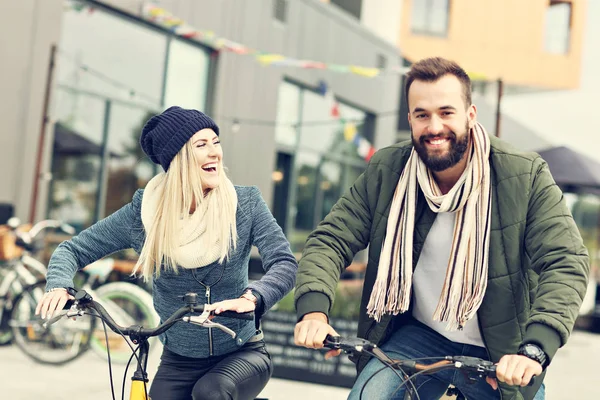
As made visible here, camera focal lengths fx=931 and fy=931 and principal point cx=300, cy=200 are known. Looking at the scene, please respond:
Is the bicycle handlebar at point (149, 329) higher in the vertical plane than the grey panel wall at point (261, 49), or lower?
lower

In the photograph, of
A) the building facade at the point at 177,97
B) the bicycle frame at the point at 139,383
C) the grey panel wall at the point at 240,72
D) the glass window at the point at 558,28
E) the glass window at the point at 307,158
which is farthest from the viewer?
the glass window at the point at 558,28

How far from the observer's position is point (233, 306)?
302 centimetres

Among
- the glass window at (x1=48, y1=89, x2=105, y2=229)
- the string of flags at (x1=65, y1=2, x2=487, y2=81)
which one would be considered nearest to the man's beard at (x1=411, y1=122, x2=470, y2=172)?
the string of flags at (x1=65, y1=2, x2=487, y2=81)

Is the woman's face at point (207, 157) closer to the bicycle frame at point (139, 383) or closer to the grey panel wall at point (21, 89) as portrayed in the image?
the bicycle frame at point (139, 383)

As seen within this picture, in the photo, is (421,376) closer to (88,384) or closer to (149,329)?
(149,329)

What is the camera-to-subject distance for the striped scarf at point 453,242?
122 inches

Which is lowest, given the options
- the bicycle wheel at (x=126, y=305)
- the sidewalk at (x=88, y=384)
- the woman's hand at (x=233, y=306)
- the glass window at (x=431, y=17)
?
the sidewalk at (x=88, y=384)

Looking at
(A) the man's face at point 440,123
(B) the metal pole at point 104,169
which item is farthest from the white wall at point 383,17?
(A) the man's face at point 440,123

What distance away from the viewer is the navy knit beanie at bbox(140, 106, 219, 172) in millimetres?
3504

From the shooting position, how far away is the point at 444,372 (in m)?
3.31

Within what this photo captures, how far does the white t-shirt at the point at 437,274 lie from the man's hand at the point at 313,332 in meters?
0.48

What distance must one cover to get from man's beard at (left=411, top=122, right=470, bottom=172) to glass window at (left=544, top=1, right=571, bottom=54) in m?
31.6

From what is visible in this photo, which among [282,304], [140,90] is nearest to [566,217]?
[282,304]

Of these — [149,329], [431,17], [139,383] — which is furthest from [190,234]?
[431,17]
